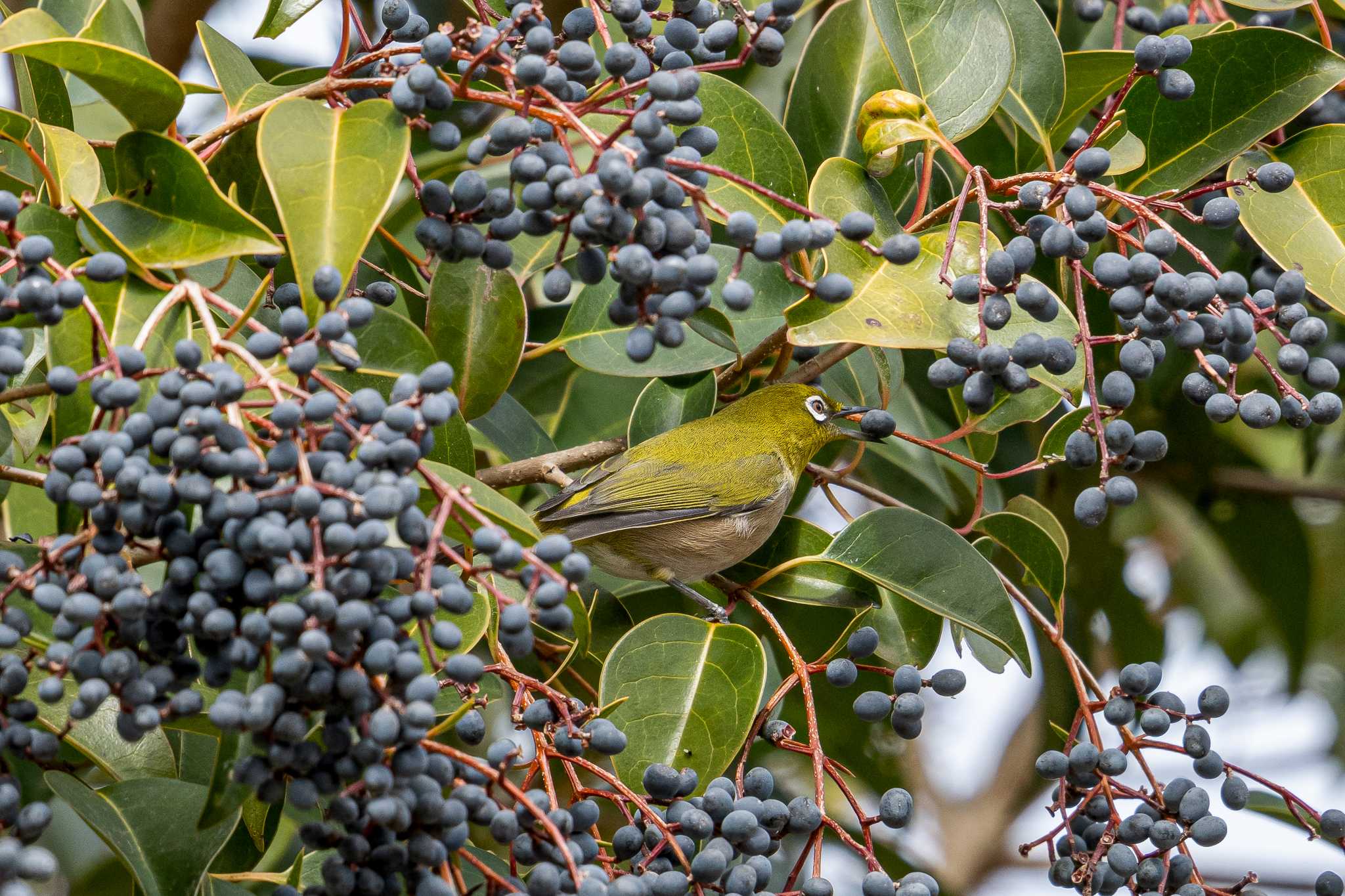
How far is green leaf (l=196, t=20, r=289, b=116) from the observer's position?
192 cm

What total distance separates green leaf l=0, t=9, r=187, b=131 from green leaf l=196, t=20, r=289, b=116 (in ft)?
0.64

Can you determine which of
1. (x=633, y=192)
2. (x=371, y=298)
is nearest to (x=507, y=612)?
(x=633, y=192)

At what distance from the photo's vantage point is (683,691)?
6.78 ft

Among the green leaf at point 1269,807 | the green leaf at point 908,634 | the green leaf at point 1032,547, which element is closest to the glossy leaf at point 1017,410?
the green leaf at point 1032,547

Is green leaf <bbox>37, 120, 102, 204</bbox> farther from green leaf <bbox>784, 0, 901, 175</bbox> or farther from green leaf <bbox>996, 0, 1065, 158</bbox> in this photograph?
green leaf <bbox>996, 0, 1065, 158</bbox>

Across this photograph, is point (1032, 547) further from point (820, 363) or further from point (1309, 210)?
point (1309, 210)

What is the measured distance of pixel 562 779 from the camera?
3.68 meters

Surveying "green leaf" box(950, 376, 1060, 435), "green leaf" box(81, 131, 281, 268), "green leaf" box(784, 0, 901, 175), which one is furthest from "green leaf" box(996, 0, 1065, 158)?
"green leaf" box(81, 131, 281, 268)

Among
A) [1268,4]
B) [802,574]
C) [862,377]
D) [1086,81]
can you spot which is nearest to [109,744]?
[802,574]

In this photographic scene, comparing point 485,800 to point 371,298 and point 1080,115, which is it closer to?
point 371,298

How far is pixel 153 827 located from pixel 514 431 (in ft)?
3.34

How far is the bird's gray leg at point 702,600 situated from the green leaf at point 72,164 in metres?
1.19

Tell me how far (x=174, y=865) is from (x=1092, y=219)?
1.54m

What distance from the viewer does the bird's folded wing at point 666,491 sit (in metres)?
2.85
